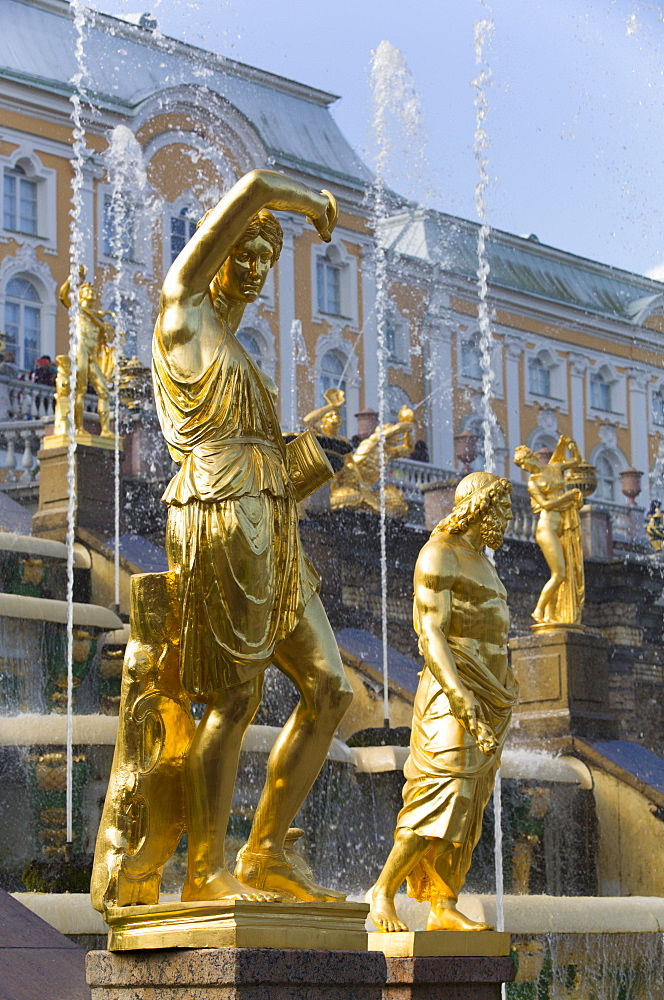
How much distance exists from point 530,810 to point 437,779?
677cm

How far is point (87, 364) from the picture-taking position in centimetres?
1747

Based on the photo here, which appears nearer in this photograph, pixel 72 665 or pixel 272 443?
pixel 272 443

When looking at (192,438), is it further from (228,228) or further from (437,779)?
(437,779)

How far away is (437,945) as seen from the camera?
19.2ft

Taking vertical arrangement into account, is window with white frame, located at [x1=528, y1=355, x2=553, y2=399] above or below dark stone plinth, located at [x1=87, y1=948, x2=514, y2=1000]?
above

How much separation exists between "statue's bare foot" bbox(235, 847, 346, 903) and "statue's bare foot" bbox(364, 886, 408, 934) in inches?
40.2

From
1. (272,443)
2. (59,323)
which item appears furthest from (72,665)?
(59,323)

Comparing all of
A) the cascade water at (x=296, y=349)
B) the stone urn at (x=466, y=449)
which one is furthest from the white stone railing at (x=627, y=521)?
the cascade water at (x=296, y=349)

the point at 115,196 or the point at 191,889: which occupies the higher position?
the point at 115,196

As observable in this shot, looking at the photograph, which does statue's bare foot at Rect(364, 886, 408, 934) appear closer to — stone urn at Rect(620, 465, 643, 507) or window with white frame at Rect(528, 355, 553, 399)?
stone urn at Rect(620, 465, 643, 507)

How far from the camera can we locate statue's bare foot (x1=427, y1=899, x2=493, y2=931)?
19.7ft

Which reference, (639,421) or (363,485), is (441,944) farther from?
(639,421)

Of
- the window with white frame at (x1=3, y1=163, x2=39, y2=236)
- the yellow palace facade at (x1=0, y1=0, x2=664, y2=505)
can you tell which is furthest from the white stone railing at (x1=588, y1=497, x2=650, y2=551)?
the window with white frame at (x1=3, y1=163, x2=39, y2=236)

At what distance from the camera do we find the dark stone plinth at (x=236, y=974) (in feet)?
14.7
